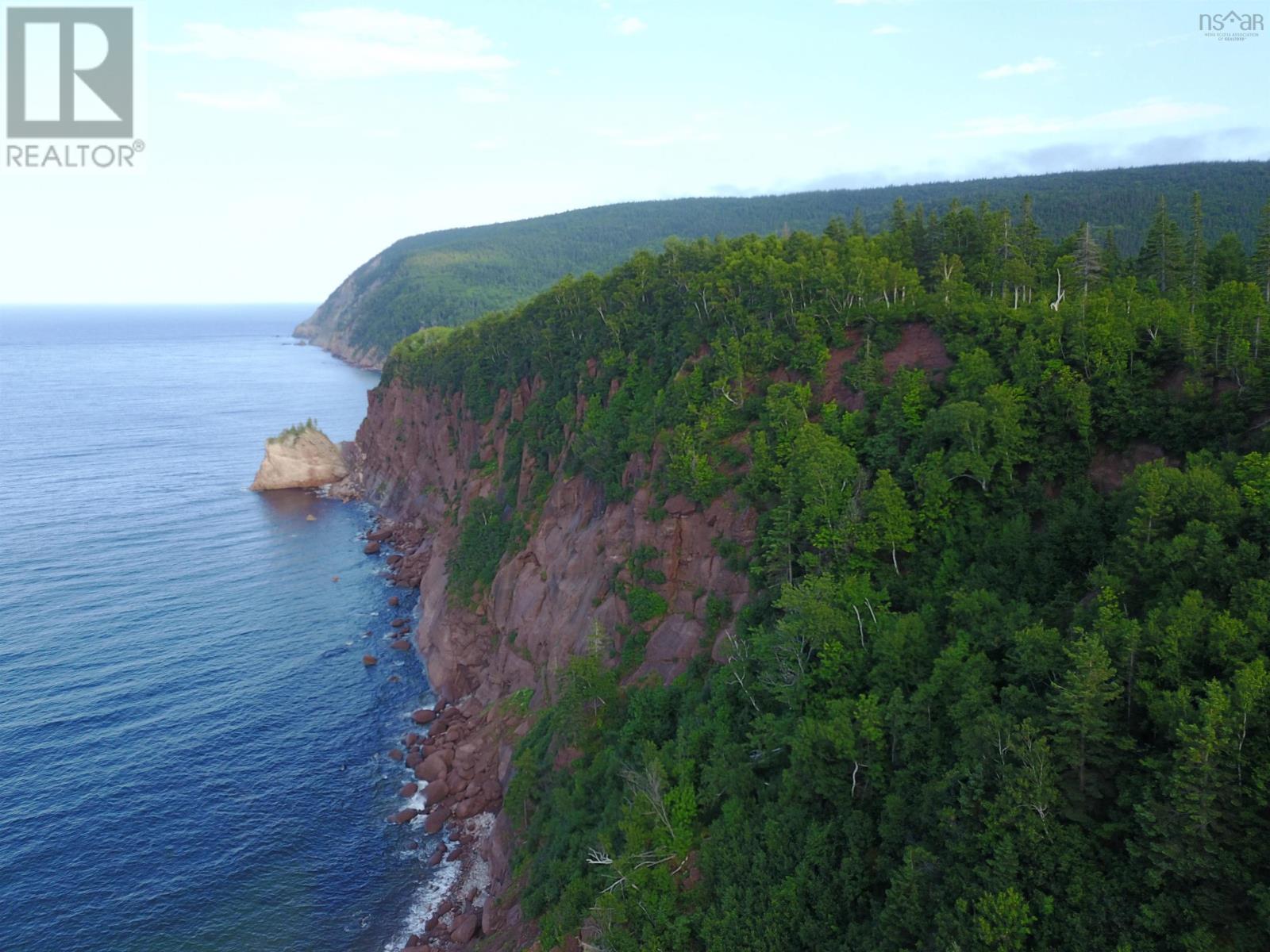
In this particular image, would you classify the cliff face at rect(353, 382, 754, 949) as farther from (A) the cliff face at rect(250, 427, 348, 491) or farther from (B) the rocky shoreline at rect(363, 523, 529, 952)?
(A) the cliff face at rect(250, 427, 348, 491)

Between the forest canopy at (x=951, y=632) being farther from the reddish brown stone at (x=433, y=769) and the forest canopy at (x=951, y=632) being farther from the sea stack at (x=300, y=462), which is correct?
the sea stack at (x=300, y=462)

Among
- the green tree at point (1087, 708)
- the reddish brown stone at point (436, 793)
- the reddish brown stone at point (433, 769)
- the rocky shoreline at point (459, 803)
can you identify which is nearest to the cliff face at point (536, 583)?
the rocky shoreline at point (459, 803)

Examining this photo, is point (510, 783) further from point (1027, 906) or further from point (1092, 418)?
point (1092, 418)

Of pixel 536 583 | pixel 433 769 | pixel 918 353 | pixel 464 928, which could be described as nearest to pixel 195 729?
pixel 433 769

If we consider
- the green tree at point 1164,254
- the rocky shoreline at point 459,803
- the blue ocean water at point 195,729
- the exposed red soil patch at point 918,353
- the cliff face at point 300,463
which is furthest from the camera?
the cliff face at point 300,463

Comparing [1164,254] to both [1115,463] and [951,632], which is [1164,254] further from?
[951,632]

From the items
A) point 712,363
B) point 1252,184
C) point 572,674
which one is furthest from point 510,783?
point 1252,184
